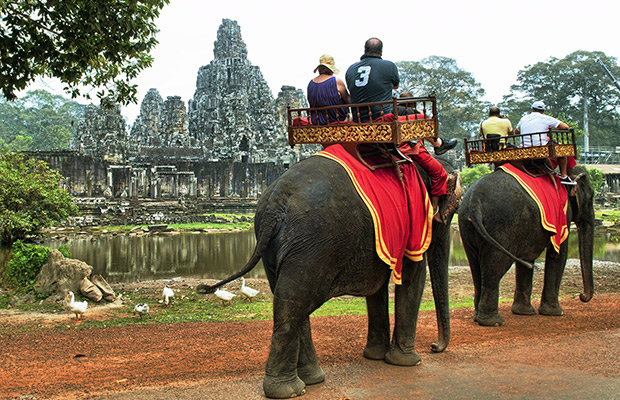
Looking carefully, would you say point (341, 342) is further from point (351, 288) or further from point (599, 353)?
point (599, 353)

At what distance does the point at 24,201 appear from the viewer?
572 inches

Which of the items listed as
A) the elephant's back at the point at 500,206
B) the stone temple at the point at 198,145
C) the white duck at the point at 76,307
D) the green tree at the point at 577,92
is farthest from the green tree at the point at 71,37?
the green tree at the point at 577,92

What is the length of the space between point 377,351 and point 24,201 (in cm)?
1217

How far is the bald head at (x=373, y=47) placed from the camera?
4.97m

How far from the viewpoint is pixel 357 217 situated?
4.38 metres

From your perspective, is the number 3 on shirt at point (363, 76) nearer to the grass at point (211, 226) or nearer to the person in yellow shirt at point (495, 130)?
the person in yellow shirt at point (495, 130)

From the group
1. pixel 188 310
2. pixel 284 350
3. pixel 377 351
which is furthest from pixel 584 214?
pixel 188 310

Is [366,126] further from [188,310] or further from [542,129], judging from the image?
[188,310]

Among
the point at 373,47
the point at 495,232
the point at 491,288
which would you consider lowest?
the point at 491,288

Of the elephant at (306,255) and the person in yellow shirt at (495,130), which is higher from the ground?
the person in yellow shirt at (495,130)

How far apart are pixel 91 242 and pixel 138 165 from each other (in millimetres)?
19423

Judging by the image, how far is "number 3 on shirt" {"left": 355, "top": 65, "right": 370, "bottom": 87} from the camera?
4.88 metres

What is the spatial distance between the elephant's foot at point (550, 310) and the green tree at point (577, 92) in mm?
54569

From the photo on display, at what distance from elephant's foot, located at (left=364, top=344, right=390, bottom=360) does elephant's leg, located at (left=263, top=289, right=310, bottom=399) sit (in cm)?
125
